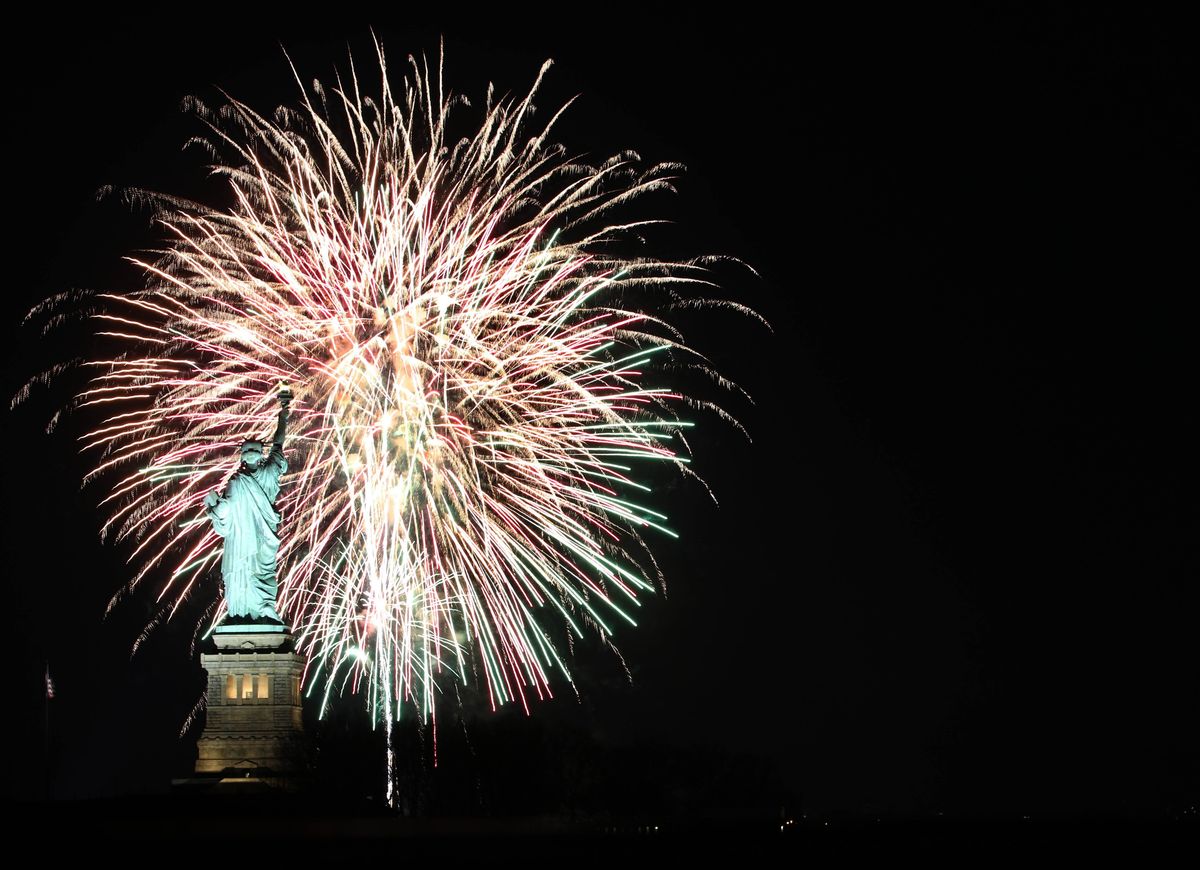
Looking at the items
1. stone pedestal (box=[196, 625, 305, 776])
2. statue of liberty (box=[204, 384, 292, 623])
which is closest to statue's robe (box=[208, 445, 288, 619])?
statue of liberty (box=[204, 384, 292, 623])

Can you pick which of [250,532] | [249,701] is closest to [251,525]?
[250,532]

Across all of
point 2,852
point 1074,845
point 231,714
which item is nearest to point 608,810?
point 1074,845

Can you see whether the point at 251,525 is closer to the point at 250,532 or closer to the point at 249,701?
the point at 250,532

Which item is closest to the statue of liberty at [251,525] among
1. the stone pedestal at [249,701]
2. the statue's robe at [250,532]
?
the statue's robe at [250,532]

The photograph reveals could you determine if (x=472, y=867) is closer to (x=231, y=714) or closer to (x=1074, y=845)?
(x=231, y=714)

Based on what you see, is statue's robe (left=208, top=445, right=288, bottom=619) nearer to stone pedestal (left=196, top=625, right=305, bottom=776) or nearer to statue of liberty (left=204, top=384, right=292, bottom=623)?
statue of liberty (left=204, top=384, right=292, bottom=623)

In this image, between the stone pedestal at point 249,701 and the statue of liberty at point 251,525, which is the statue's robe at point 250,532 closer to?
the statue of liberty at point 251,525
